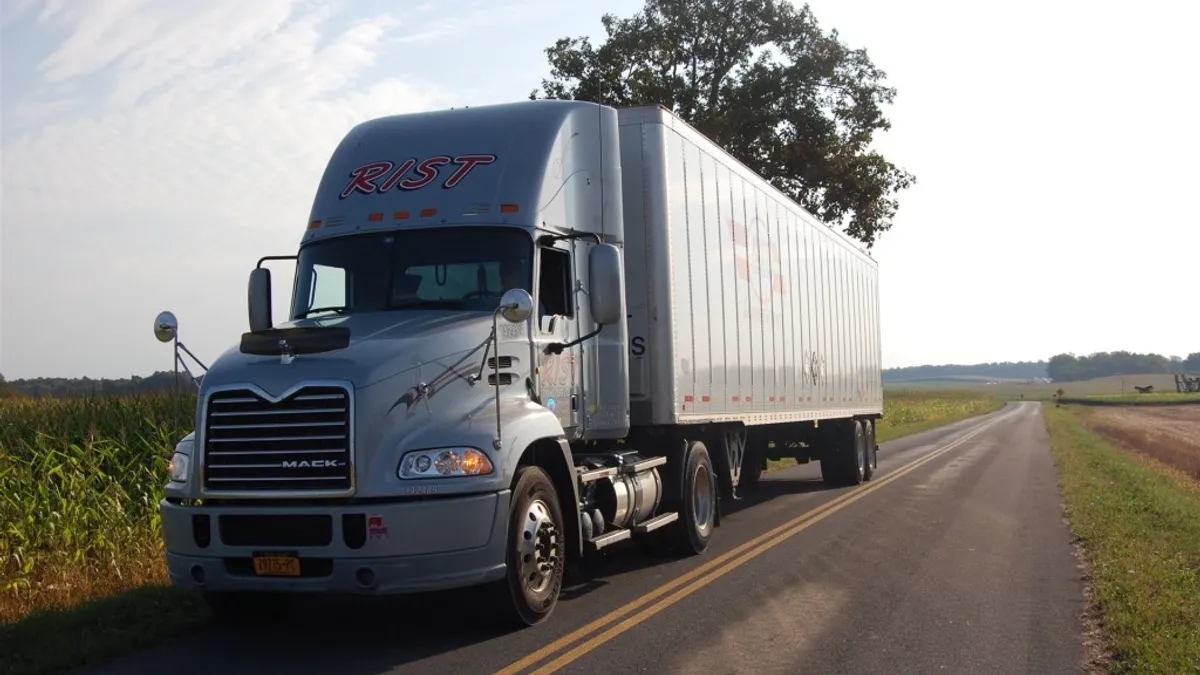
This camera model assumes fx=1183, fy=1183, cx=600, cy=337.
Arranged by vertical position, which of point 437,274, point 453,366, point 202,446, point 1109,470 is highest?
point 437,274

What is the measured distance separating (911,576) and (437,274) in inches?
199

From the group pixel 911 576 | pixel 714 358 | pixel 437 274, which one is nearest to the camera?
pixel 437 274

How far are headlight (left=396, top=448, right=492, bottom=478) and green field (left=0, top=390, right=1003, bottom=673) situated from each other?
2.33 meters

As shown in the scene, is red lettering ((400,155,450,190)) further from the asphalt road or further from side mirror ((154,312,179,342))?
the asphalt road

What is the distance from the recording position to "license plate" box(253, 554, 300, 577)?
24.8 feet

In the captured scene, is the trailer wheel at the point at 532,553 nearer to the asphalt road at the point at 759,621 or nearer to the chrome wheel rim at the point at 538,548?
the chrome wheel rim at the point at 538,548

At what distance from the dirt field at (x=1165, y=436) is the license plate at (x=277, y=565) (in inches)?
931

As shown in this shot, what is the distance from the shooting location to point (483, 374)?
835cm

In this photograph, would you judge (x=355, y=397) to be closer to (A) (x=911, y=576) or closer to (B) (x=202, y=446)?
(B) (x=202, y=446)

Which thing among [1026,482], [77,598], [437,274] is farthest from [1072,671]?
[1026,482]

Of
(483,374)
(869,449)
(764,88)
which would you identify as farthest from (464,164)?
(764,88)

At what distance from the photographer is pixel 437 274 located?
29.9 ft

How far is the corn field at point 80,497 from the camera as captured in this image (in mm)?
9992

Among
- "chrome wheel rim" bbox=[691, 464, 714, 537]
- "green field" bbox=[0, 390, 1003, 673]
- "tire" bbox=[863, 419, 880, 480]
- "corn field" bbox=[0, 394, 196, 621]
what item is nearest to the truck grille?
"green field" bbox=[0, 390, 1003, 673]
